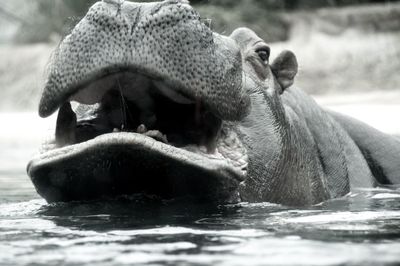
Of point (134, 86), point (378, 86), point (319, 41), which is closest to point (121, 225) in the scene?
point (134, 86)

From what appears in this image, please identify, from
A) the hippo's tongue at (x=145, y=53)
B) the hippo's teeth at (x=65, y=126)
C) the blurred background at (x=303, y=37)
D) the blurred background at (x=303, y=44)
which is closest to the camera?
the hippo's tongue at (x=145, y=53)

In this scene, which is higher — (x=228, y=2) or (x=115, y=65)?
(x=228, y=2)

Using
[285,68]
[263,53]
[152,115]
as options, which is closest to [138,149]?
[152,115]

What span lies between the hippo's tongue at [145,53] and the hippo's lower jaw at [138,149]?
0.09 meters

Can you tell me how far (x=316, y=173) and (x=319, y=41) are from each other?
505 inches

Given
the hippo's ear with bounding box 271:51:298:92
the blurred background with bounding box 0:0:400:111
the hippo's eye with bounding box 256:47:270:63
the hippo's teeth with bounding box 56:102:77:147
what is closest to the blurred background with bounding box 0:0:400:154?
the blurred background with bounding box 0:0:400:111

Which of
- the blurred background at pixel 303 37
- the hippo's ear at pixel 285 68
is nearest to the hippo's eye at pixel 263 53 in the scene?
the hippo's ear at pixel 285 68

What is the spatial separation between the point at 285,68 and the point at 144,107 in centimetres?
151

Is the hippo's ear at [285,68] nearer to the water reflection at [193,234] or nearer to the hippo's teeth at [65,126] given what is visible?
the water reflection at [193,234]

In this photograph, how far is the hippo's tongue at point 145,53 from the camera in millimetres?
3873

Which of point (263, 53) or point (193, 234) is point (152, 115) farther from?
point (263, 53)

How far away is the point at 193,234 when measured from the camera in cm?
363

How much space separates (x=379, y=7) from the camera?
62.0 feet

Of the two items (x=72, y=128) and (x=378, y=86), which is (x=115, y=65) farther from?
(x=378, y=86)
